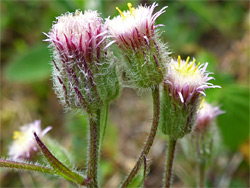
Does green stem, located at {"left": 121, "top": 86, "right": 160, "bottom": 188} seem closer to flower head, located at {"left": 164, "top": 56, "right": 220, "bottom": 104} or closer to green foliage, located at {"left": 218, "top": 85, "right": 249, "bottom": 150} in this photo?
flower head, located at {"left": 164, "top": 56, "right": 220, "bottom": 104}

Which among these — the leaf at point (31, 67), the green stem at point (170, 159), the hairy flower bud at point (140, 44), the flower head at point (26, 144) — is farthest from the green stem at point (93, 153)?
the leaf at point (31, 67)

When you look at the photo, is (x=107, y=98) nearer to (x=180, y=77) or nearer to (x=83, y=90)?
(x=83, y=90)

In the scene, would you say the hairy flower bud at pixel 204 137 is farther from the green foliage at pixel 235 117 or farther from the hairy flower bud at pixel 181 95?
the green foliage at pixel 235 117

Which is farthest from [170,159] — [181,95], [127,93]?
[127,93]

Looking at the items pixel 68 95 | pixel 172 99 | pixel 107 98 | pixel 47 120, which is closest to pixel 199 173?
pixel 172 99

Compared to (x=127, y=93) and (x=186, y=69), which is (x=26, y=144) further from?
(x=127, y=93)

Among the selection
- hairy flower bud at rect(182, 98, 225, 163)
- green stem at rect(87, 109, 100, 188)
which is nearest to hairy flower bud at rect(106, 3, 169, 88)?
green stem at rect(87, 109, 100, 188)

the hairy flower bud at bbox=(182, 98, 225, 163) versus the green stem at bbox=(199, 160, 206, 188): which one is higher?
the hairy flower bud at bbox=(182, 98, 225, 163)
